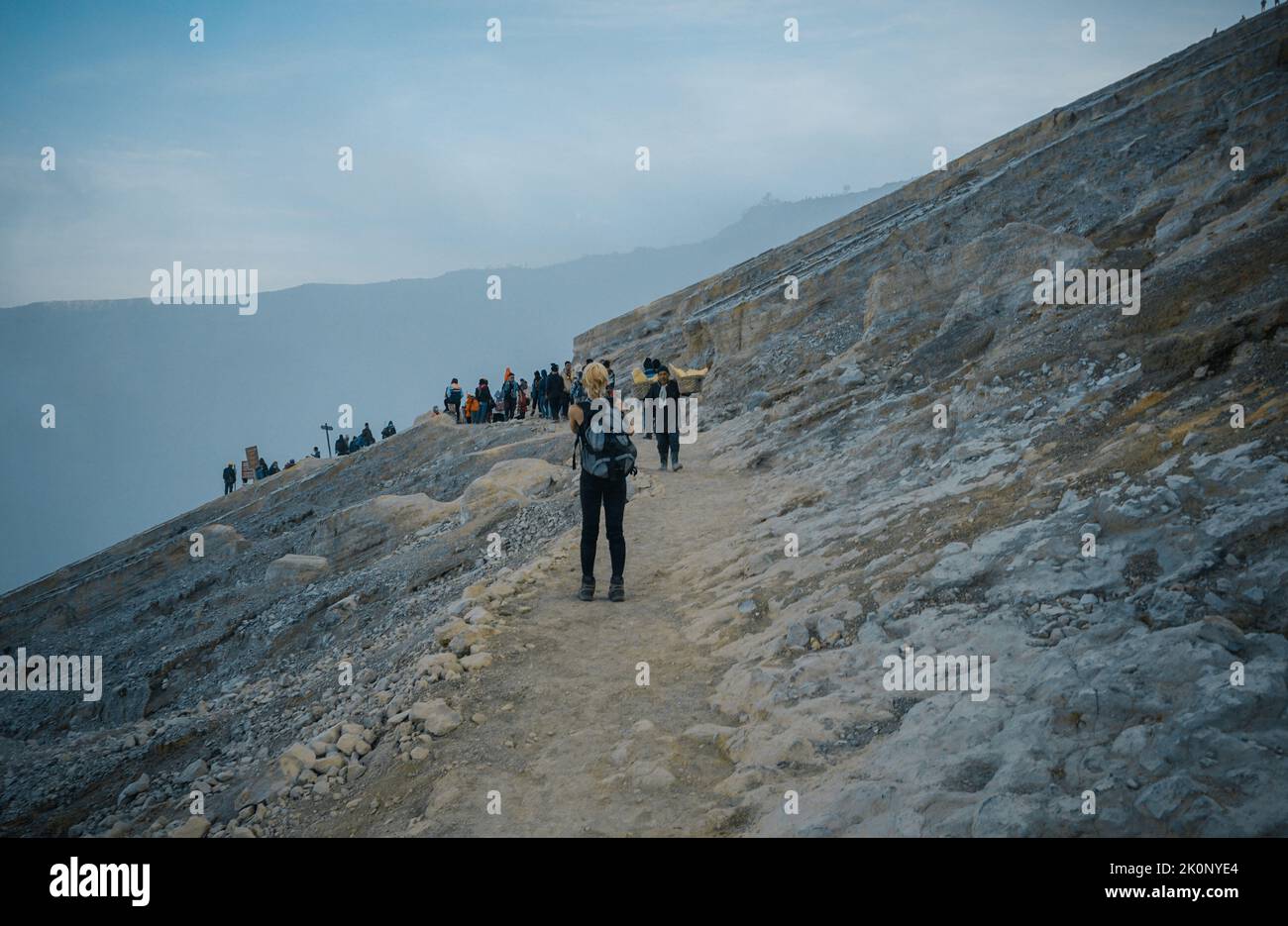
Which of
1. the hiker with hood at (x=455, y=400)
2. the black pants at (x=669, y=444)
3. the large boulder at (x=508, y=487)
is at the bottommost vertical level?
the large boulder at (x=508, y=487)

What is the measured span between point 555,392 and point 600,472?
872 inches

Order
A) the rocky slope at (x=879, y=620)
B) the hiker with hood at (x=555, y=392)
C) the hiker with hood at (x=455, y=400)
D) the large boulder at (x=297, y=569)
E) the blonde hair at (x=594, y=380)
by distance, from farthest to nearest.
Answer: the hiker with hood at (x=455, y=400) < the hiker with hood at (x=555, y=392) < the large boulder at (x=297, y=569) < the blonde hair at (x=594, y=380) < the rocky slope at (x=879, y=620)

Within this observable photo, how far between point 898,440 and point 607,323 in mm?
30930

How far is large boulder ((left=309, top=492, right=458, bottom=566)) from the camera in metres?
22.8

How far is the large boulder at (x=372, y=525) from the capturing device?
22.8 metres

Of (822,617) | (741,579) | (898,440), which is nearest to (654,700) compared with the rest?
(822,617)

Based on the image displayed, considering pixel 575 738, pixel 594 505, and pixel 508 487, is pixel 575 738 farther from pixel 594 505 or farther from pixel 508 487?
pixel 508 487

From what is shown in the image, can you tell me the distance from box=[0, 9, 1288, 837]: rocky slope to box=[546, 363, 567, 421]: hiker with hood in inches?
395

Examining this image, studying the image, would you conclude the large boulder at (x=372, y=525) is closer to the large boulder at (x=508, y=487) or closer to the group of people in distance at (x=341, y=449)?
the large boulder at (x=508, y=487)

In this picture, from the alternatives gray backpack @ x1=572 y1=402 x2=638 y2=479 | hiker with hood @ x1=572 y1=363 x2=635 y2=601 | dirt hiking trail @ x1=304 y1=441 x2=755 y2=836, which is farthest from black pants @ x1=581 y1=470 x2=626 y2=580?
dirt hiking trail @ x1=304 y1=441 x2=755 y2=836

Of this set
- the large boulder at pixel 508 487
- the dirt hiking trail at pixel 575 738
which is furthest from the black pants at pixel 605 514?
the large boulder at pixel 508 487

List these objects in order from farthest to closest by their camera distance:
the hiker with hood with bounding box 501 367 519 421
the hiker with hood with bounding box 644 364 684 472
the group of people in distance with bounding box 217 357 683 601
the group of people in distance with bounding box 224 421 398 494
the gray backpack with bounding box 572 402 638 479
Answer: the group of people in distance with bounding box 224 421 398 494 → the hiker with hood with bounding box 501 367 519 421 → the hiker with hood with bounding box 644 364 684 472 → the group of people in distance with bounding box 217 357 683 601 → the gray backpack with bounding box 572 402 638 479

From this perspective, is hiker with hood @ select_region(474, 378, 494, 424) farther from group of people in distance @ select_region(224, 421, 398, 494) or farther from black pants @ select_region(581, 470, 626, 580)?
black pants @ select_region(581, 470, 626, 580)
